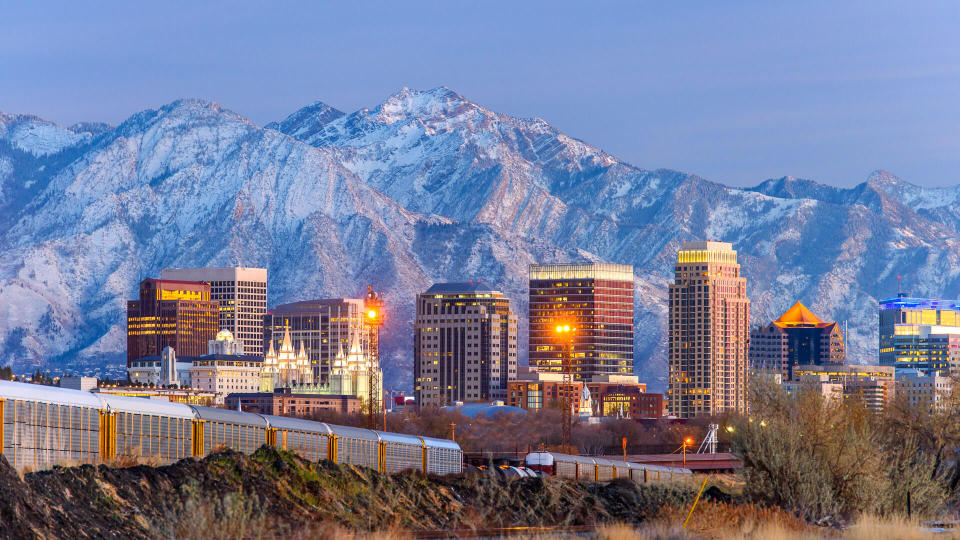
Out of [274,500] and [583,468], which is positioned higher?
[274,500]

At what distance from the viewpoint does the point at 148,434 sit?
5756cm

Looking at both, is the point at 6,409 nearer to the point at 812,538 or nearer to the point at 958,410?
the point at 812,538

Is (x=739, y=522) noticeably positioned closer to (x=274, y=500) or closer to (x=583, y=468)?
(x=274, y=500)

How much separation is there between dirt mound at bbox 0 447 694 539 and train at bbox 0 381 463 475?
3.53 metres

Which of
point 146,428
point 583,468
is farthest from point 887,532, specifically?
point 583,468

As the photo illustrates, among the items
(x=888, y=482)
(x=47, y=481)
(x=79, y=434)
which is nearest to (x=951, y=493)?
(x=888, y=482)

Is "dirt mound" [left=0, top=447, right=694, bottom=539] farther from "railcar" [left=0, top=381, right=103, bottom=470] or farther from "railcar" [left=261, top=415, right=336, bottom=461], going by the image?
"railcar" [left=0, top=381, right=103, bottom=470]

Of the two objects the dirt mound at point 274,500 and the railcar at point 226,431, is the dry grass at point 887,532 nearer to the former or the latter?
the dirt mound at point 274,500

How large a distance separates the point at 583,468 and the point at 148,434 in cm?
3410

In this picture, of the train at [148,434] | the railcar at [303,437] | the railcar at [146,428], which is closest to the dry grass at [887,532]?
the railcar at [303,437]

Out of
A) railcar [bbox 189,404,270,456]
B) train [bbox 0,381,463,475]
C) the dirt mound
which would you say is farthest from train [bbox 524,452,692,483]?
railcar [bbox 189,404,270,456]

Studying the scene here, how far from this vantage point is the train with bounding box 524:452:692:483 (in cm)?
8319

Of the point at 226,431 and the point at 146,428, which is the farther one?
the point at 226,431

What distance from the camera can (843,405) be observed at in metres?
66.9
